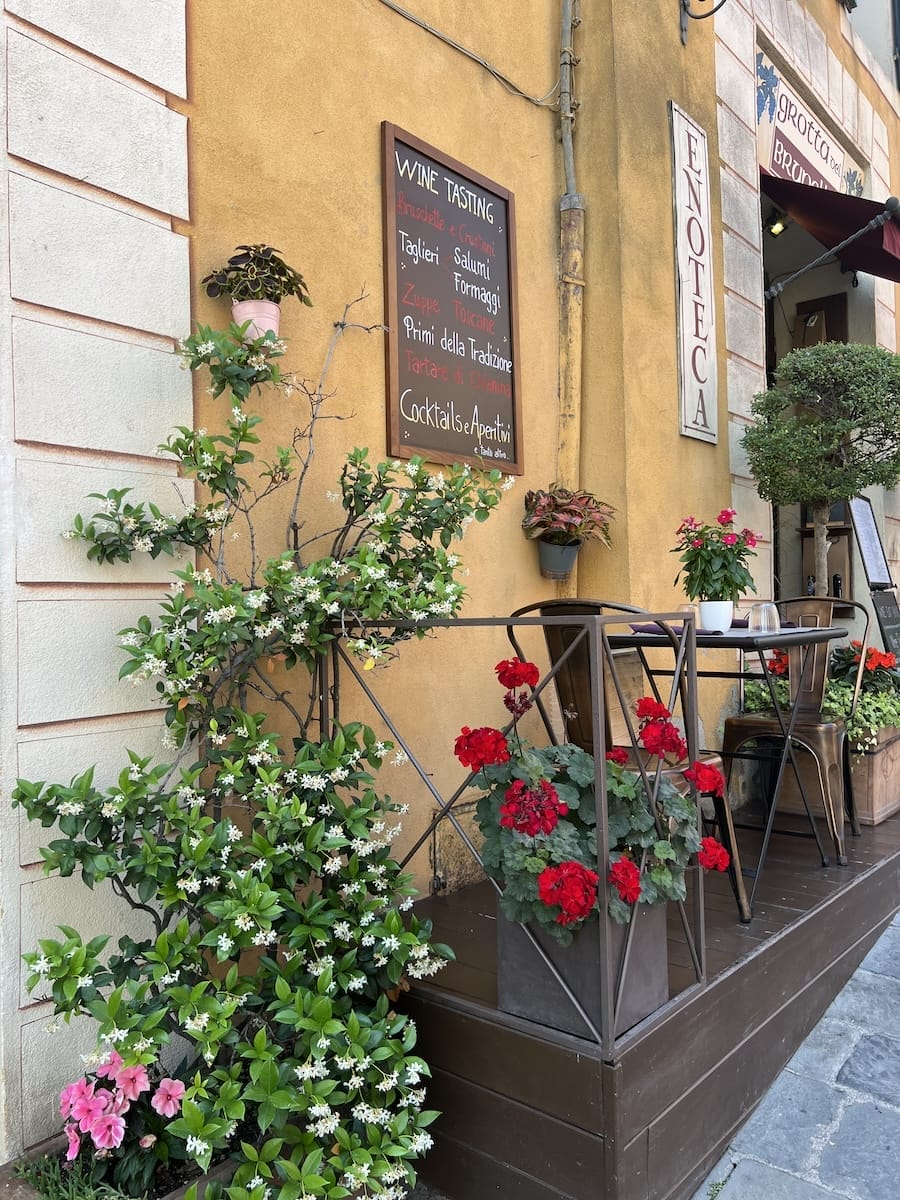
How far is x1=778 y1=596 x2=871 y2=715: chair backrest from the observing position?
3.56 m

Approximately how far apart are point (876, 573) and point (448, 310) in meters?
3.24

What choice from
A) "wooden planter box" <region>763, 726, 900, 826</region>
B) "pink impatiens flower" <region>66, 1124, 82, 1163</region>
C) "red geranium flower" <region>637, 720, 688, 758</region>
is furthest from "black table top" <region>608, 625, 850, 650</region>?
"pink impatiens flower" <region>66, 1124, 82, 1163</region>

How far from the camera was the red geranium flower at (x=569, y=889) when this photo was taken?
1.64 metres

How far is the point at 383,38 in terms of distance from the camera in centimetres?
286

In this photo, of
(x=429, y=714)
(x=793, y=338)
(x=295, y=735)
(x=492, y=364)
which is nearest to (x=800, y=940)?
(x=429, y=714)

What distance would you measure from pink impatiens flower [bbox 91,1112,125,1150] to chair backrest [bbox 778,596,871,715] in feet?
9.02

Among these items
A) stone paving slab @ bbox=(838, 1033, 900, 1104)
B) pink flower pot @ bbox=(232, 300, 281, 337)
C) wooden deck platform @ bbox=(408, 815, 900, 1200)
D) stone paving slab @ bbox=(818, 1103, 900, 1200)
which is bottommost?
stone paving slab @ bbox=(818, 1103, 900, 1200)

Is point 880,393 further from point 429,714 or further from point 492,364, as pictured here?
point 429,714

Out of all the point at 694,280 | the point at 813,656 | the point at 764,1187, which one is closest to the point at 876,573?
the point at 813,656

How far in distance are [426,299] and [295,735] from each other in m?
1.59

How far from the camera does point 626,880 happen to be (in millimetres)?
1682

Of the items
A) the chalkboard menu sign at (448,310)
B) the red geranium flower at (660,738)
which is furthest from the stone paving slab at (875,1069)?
the chalkboard menu sign at (448,310)

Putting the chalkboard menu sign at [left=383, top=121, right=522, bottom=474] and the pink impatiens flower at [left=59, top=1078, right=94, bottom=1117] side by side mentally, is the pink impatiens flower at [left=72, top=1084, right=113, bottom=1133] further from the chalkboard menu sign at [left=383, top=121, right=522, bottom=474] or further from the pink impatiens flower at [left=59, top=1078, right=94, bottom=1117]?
the chalkboard menu sign at [left=383, top=121, right=522, bottom=474]

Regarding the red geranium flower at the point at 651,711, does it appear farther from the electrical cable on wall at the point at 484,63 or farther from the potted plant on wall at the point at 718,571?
the electrical cable on wall at the point at 484,63
